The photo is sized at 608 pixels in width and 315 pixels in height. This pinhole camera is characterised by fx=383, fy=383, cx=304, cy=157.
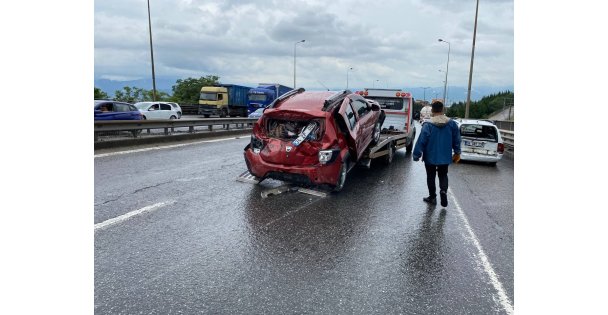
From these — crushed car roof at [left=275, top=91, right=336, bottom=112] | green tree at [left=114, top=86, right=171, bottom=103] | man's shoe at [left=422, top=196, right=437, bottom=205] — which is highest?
green tree at [left=114, top=86, right=171, bottom=103]

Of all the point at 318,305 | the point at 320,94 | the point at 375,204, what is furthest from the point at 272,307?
the point at 320,94

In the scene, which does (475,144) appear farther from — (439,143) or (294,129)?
(294,129)

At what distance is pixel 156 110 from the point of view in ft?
79.1

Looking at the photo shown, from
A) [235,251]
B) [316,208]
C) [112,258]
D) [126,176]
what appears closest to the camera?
[112,258]

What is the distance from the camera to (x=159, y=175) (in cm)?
830

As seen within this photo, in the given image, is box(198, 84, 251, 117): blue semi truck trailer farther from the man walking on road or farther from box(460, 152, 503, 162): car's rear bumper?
the man walking on road

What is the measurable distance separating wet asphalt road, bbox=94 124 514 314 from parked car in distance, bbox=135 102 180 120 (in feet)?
54.0

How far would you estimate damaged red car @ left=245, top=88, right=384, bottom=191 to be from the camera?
6.77 m

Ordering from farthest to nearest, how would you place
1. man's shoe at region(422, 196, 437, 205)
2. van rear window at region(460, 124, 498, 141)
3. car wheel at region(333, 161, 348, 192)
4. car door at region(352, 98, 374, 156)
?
van rear window at region(460, 124, 498, 141) → car door at region(352, 98, 374, 156) → car wheel at region(333, 161, 348, 192) → man's shoe at region(422, 196, 437, 205)

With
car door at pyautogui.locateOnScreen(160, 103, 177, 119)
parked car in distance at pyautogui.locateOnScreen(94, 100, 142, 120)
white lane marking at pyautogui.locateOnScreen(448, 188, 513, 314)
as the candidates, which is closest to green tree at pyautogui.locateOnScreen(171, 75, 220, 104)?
car door at pyautogui.locateOnScreen(160, 103, 177, 119)

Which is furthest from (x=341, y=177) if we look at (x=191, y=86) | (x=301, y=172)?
(x=191, y=86)

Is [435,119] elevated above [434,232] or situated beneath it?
elevated above
